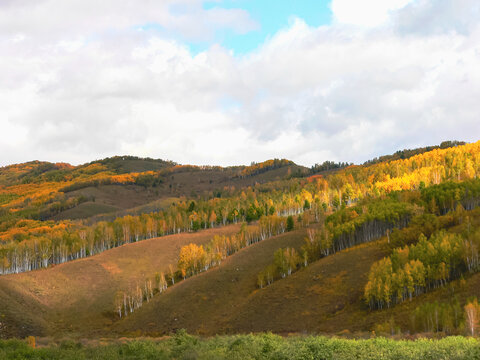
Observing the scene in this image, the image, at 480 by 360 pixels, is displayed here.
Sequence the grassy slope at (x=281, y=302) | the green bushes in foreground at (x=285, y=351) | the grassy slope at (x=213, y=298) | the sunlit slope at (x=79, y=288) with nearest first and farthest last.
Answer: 1. the green bushes in foreground at (x=285, y=351)
2. the grassy slope at (x=281, y=302)
3. the grassy slope at (x=213, y=298)
4. the sunlit slope at (x=79, y=288)

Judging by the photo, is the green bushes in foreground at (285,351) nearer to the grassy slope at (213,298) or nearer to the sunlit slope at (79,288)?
the grassy slope at (213,298)

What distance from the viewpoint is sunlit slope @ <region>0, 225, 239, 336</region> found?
104938 mm

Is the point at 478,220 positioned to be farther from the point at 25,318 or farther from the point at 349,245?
the point at 25,318

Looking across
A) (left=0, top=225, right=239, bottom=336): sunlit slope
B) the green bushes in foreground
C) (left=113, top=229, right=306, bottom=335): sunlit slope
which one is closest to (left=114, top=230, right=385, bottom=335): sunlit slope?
(left=113, top=229, right=306, bottom=335): sunlit slope

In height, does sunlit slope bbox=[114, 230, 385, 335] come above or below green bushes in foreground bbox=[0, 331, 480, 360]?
below

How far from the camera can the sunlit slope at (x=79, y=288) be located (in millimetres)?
104938

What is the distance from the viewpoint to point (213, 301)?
114375 millimetres

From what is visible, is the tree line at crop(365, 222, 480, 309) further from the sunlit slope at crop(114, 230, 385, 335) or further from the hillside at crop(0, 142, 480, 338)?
the sunlit slope at crop(114, 230, 385, 335)

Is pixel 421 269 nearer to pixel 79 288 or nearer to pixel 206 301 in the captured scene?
pixel 206 301

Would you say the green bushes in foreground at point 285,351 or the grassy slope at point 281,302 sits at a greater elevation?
the green bushes in foreground at point 285,351

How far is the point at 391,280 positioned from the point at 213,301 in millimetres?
49517

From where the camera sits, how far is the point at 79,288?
133 metres

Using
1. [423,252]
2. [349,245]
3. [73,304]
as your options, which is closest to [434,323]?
[423,252]

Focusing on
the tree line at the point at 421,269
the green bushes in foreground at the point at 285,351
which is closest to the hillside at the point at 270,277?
the tree line at the point at 421,269
